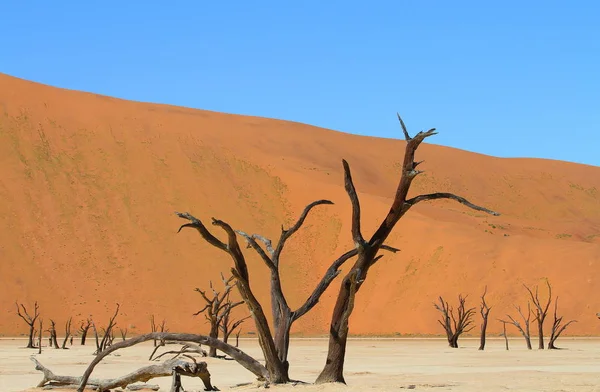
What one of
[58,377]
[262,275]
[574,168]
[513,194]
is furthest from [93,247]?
[574,168]

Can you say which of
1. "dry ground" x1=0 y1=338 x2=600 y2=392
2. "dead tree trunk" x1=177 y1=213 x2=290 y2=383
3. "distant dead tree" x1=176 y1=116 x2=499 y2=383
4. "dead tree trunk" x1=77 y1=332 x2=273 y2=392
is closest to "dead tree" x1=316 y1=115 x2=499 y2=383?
"distant dead tree" x1=176 y1=116 x2=499 y2=383

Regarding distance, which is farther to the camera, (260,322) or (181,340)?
(260,322)

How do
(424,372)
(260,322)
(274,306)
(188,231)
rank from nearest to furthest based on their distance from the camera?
(260,322) < (274,306) < (424,372) < (188,231)

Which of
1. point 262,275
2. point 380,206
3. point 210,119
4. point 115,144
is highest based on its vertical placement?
point 210,119

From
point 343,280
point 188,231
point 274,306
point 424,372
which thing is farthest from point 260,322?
point 188,231

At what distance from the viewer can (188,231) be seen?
64.9 metres

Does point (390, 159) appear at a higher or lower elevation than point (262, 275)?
higher

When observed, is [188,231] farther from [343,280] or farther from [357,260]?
[357,260]

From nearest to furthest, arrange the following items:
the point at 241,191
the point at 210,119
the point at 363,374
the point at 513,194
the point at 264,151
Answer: the point at 363,374 → the point at 241,191 → the point at 264,151 → the point at 210,119 → the point at 513,194

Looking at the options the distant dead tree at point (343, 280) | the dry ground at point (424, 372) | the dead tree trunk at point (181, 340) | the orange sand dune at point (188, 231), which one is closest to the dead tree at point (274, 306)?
the distant dead tree at point (343, 280)

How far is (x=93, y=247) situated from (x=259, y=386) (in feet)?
162

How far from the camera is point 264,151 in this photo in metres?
82.6

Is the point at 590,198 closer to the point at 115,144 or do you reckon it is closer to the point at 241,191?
the point at 241,191

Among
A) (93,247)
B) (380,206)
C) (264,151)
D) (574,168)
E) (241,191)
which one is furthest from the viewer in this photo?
(574,168)
